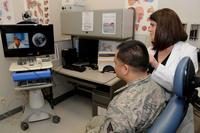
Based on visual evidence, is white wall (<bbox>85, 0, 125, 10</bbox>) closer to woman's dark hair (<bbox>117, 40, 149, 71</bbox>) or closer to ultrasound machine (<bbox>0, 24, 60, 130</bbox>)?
ultrasound machine (<bbox>0, 24, 60, 130</bbox>)

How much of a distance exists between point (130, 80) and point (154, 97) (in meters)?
0.19

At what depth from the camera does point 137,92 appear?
103 cm

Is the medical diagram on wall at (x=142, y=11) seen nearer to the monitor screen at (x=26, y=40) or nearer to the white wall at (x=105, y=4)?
the white wall at (x=105, y=4)

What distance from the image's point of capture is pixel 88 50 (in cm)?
273

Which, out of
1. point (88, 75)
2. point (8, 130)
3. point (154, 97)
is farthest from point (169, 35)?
point (8, 130)

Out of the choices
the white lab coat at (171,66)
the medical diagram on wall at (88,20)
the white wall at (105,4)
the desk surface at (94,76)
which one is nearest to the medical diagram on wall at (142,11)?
the white wall at (105,4)

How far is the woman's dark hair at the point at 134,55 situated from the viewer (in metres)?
1.12

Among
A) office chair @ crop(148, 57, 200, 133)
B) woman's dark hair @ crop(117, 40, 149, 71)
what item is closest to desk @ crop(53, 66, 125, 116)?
woman's dark hair @ crop(117, 40, 149, 71)

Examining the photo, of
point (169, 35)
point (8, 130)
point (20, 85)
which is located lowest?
point (8, 130)

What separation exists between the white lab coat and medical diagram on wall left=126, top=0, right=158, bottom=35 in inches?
43.1

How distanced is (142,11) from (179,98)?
165 centimetres

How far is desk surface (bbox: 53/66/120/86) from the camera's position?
2.13 m

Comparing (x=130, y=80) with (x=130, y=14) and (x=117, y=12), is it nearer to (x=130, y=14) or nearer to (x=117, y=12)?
(x=117, y=12)

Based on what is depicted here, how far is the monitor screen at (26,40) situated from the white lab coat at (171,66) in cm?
159
